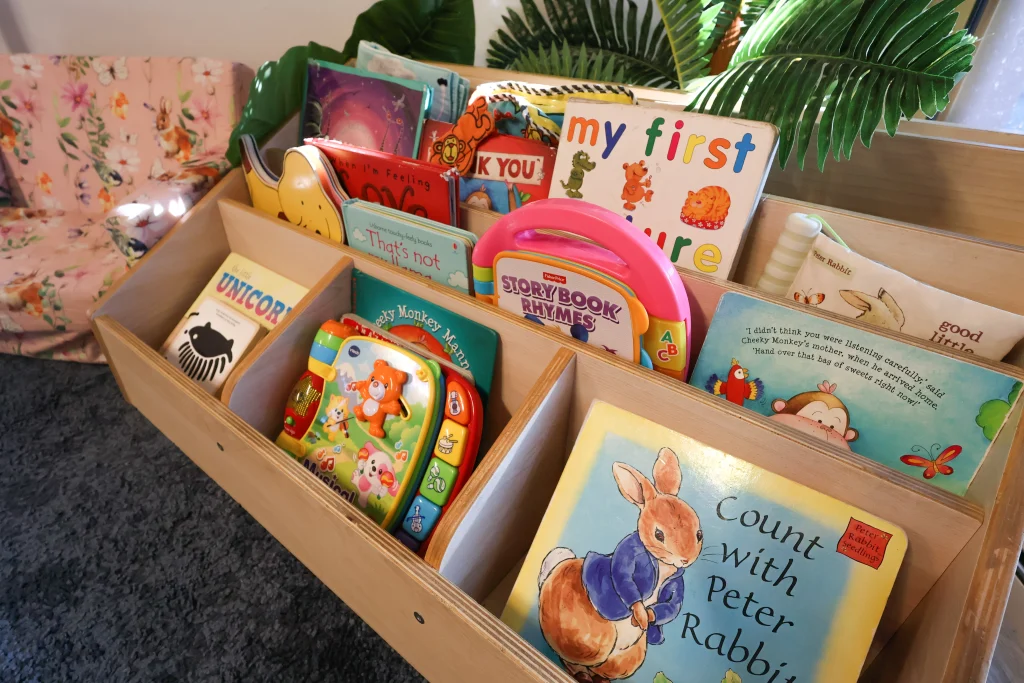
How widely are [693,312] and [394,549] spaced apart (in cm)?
55

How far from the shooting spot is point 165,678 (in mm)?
893

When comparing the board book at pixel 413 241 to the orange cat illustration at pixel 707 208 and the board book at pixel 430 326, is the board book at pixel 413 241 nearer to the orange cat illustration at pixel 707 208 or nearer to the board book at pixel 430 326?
the board book at pixel 430 326

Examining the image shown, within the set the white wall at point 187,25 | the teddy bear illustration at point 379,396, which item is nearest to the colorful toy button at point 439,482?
the teddy bear illustration at point 379,396

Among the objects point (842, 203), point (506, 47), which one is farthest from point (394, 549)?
point (506, 47)

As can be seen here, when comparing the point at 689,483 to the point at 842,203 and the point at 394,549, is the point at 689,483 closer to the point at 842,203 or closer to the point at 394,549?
the point at 394,549

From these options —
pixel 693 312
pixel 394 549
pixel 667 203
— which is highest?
pixel 667 203

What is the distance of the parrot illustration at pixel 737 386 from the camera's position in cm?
72

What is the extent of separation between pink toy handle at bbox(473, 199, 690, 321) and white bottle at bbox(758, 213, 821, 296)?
0.17 m

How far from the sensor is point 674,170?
0.79 meters

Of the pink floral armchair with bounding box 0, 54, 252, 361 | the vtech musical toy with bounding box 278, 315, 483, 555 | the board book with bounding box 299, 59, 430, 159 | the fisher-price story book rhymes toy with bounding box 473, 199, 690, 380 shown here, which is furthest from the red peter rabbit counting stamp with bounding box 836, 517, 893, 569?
the pink floral armchair with bounding box 0, 54, 252, 361

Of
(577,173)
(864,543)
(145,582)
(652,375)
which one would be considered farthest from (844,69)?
(145,582)

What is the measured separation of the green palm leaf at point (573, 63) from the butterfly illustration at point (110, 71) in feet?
4.50

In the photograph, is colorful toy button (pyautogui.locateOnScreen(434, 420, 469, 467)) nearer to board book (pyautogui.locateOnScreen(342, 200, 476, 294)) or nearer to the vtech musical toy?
the vtech musical toy

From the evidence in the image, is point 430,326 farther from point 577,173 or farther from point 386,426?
point 577,173
